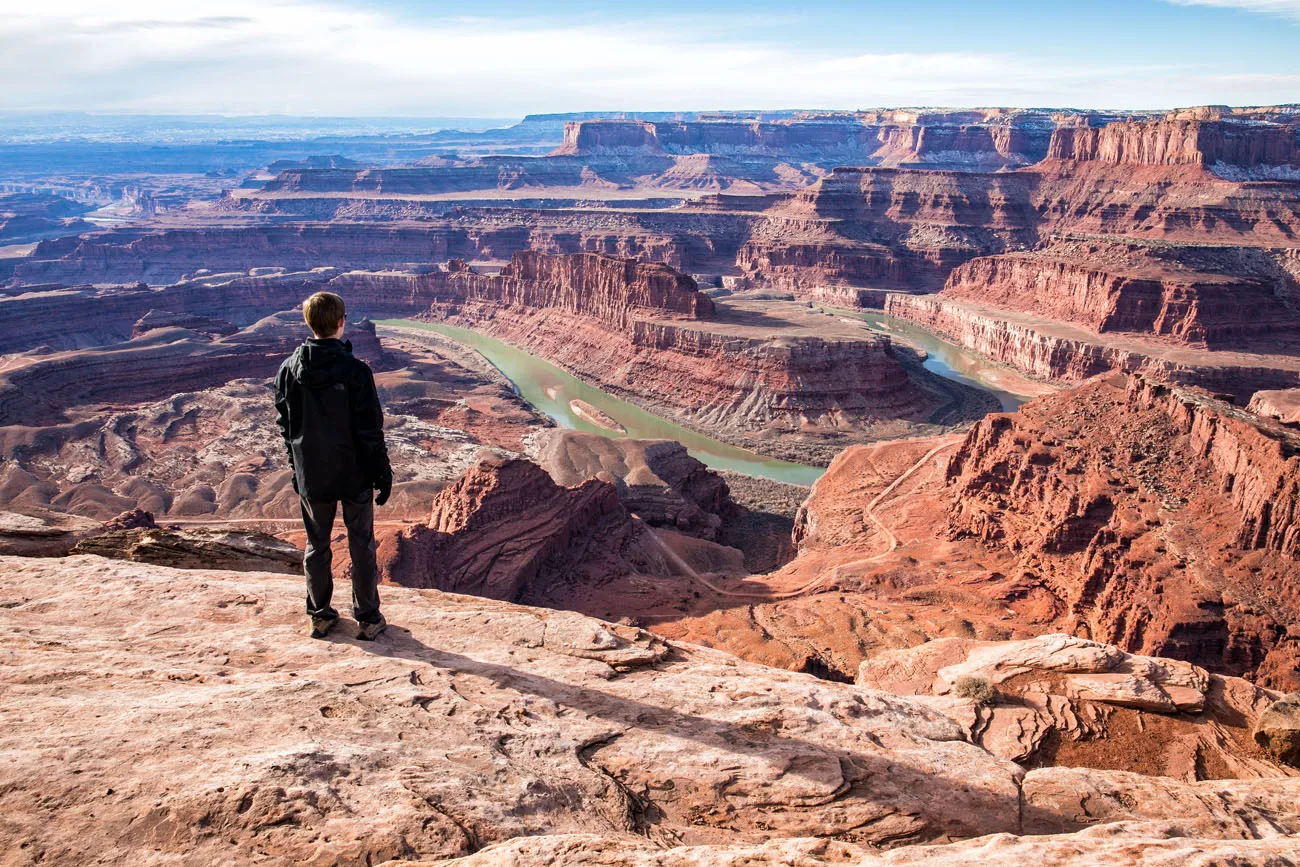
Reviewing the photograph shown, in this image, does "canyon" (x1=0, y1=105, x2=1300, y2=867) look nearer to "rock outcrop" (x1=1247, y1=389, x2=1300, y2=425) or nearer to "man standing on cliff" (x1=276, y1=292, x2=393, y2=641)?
"rock outcrop" (x1=1247, y1=389, x2=1300, y2=425)

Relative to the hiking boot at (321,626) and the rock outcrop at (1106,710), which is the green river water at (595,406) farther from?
the hiking boot at (321,626)

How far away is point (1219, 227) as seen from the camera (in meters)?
91.1

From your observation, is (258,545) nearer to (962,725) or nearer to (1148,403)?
(962,725)

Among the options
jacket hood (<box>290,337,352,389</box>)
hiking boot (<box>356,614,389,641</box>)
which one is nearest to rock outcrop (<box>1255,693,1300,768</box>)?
hiking boot (<box>356,614,389,641</box>)

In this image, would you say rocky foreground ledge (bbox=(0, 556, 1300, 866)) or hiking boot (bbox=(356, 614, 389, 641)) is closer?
rocky foreground ledge (bbox=(0, 556, 1300, 866))

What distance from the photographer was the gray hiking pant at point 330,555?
24.5 feet

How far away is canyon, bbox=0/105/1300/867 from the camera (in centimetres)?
527

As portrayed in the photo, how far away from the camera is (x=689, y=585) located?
2605cm

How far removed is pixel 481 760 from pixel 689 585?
20574 millimetres

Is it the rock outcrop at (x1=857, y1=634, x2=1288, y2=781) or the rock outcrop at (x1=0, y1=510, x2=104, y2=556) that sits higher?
the rock outcrop at (x1=0, y1=510, x2=104, y2=556)

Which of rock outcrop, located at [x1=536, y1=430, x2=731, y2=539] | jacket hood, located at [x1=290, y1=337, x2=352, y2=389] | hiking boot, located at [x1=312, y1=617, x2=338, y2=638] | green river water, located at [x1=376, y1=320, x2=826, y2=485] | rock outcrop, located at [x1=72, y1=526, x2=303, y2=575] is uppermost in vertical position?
jacket hood, located at [x1=290, y1=337, x2=352, y2=389]

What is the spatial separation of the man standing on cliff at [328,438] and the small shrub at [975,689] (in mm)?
6662

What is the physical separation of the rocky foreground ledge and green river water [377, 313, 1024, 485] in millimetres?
43514

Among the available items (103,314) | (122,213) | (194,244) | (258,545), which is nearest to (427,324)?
(103,314)
